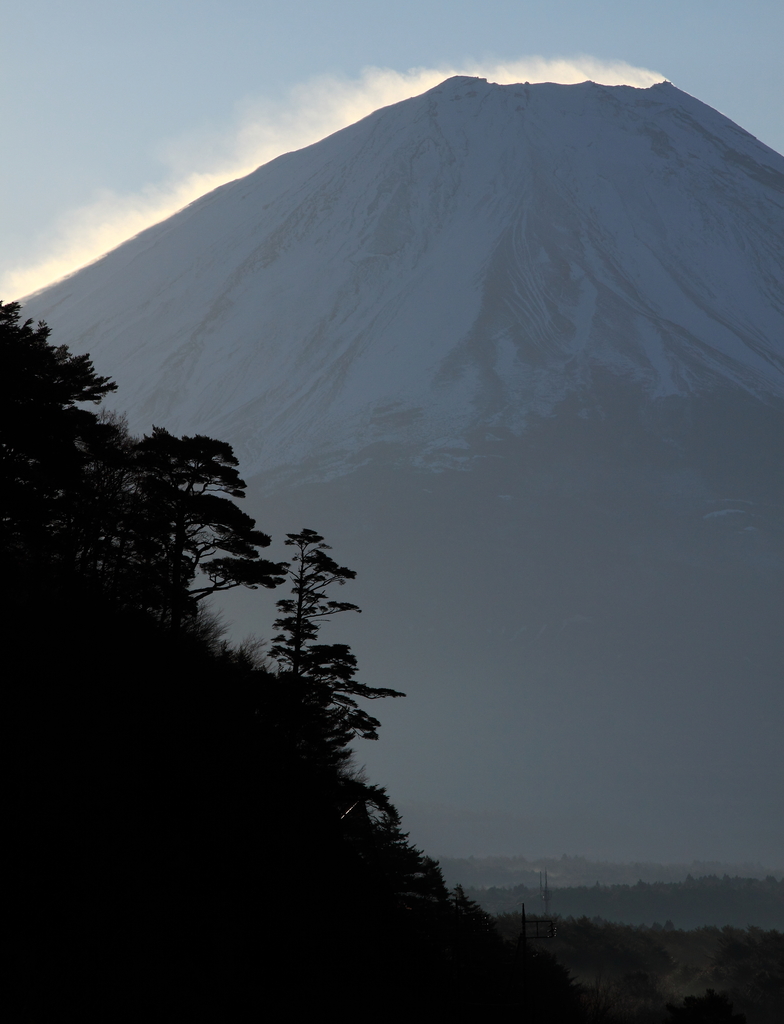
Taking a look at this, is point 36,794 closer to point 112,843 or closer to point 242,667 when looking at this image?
point 112,843

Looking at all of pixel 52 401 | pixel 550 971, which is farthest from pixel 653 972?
pixel 52 401

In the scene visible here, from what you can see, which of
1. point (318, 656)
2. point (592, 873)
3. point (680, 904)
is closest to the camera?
point (318, 656)

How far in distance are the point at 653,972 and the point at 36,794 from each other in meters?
63.2

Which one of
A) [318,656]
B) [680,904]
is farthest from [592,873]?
[318,656]

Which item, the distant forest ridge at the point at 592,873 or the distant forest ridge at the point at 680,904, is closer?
the distant forest ridge at the point at 680,904

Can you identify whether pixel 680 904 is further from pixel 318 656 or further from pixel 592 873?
pixel 318 656

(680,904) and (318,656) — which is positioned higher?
→ (318,656)

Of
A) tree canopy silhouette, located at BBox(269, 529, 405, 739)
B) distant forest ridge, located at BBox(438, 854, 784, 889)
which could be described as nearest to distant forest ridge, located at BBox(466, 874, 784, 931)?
distant forest ridge, located at BBox(438, 854, 784, 889)

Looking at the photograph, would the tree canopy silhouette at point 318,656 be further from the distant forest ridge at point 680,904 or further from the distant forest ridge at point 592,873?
the distant forest ridge at point 592,873

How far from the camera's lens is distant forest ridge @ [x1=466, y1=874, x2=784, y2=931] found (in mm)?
121125

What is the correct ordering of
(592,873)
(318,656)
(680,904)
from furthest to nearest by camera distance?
(592,873), (680,904), (318,656)

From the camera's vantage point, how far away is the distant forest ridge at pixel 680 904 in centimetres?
12112

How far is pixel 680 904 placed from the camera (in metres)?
123

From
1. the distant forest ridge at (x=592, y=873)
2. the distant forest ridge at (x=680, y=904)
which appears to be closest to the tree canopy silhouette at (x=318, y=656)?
the distant forest ridge at (x=680, y=904)
